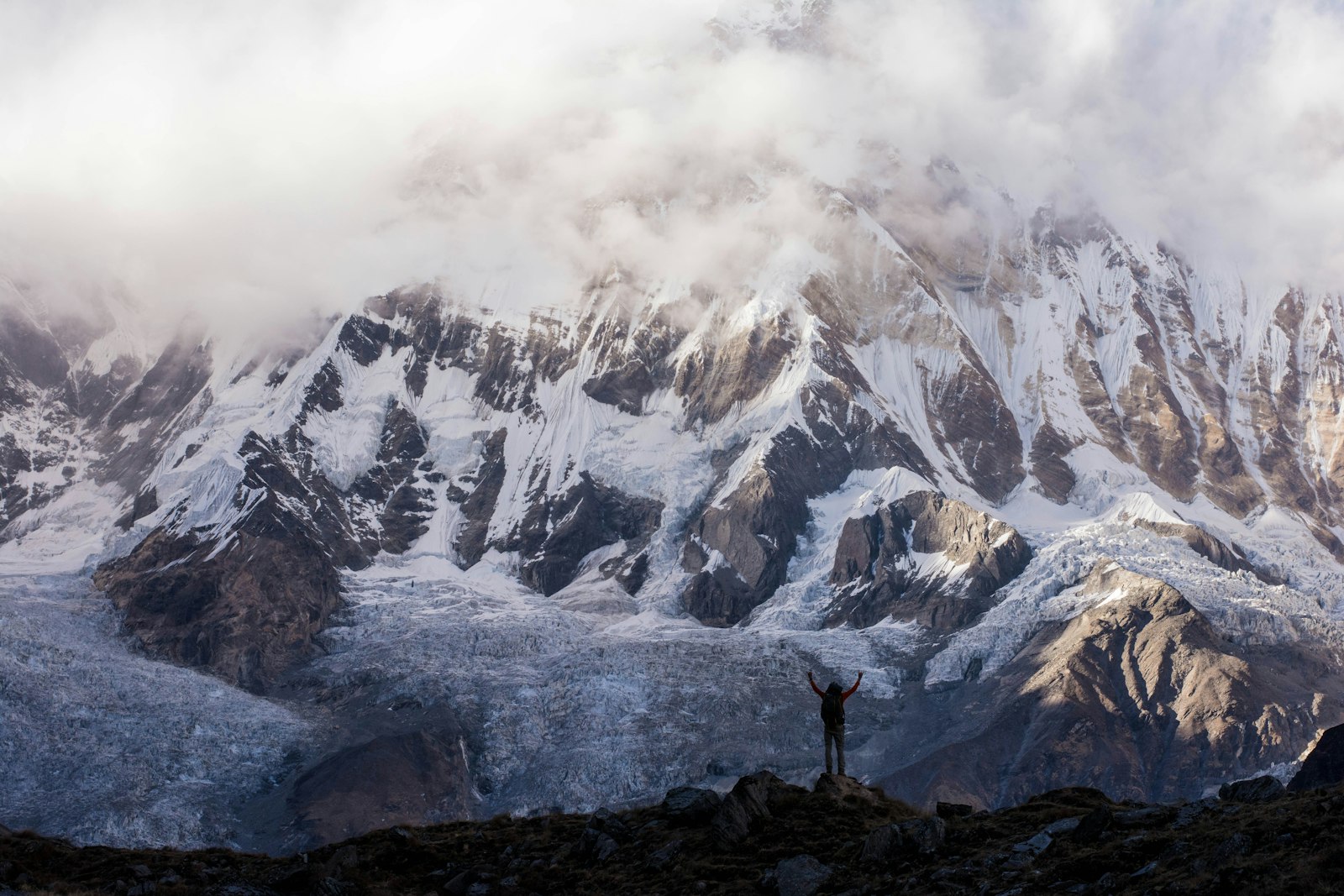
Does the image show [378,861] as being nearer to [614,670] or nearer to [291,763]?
[291,763]

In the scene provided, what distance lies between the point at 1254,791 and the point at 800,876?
14567 millimetres

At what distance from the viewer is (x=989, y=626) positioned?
19888 centimetres

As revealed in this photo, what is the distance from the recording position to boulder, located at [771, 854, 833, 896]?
131 feet

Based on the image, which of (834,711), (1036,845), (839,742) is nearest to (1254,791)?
(1036,845)

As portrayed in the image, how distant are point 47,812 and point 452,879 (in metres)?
116

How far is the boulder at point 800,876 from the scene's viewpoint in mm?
40031

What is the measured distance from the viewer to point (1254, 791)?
143ft

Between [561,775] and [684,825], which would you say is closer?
[684,825]

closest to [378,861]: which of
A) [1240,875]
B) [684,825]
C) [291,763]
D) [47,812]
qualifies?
[684,825]

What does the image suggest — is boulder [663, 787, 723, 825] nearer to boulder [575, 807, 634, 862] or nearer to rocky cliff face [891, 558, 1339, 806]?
boulder [575, 807, 634, 862]

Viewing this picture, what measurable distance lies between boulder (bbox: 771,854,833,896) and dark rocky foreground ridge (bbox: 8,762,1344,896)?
0.20 feet

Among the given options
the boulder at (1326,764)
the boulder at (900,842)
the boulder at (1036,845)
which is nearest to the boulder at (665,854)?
the boulder at (900,842)

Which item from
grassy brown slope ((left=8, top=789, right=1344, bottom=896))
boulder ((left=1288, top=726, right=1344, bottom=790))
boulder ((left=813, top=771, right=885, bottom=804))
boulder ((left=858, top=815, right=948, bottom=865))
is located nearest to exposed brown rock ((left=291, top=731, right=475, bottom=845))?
boulder ((left=1288, top=726, right=1344, bottom=790))

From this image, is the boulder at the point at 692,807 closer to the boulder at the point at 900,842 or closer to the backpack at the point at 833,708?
the backpack at the point at 833,708
